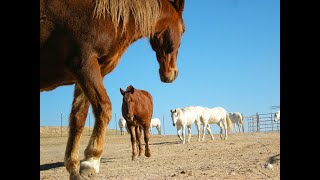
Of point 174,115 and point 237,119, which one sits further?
point 237,119

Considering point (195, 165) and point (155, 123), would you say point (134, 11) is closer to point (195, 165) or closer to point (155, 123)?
point (195, 165)

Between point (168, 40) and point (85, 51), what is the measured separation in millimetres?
1208

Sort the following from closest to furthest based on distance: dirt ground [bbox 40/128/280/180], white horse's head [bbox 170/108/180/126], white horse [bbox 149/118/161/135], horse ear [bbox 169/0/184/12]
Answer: horse ear [bbox 169/0/184/12] → dirt ground [bbox 40/128/280/180] → white horse's head [bbox 170/108/180/126] → white horse [bbox 149/118/161/135]

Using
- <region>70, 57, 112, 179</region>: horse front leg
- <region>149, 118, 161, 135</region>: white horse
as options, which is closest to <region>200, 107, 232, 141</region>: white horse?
<region>149, 118, 161, 135</region>: white horse

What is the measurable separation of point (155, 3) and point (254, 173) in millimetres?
3260

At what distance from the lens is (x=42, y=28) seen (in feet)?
9.04

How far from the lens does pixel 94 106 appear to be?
2809 mm

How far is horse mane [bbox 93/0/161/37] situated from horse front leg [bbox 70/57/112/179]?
422mm

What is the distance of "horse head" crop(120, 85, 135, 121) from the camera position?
1191 centimetres

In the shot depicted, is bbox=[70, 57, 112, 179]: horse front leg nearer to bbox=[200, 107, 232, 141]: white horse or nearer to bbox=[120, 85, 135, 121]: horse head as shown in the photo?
bbox=[120, 85, 135, 121]: horse head

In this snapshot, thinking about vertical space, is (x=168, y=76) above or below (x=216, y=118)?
above

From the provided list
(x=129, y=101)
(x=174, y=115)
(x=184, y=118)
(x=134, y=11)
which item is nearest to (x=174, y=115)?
(x=174, y=115)

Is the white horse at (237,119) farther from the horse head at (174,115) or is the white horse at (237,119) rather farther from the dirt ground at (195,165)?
the dirt ground at (195,165)
